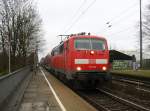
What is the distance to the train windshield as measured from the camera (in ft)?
69.9

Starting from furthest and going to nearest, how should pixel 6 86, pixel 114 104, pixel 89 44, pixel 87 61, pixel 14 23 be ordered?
pixel 14 23 < pixel 89 44 < pixel 87 61 < pixel 114 104 < pixel 6 86

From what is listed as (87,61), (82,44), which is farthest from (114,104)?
(82,44)

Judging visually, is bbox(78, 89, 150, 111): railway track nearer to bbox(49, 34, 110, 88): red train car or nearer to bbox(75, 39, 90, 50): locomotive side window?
bbox(49, 34, 110, 88): red train car

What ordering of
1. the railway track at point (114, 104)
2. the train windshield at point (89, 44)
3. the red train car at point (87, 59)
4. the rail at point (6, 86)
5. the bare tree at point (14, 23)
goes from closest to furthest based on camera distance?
1. the rail at point (6, 86)
2. the railway track at point (114, 104)
3. the red train car at point (87, 59)
4. the train windshield at point (89, 44)
5. the bare tree at point (14, 23)

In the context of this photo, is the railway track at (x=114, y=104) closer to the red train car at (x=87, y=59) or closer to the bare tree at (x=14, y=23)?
the red train car at (x=87, y=59)

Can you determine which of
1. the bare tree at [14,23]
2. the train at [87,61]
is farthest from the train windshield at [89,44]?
the bare tree at [14,23]

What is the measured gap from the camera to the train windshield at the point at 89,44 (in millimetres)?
21297

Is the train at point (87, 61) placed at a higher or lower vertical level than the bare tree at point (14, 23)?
lower

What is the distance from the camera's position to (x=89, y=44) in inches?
842

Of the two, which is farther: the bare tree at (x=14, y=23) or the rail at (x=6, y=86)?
the bare tree at (x=14, y=23)

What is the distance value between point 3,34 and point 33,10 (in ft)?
34.1

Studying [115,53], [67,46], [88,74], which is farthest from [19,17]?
[88,74]

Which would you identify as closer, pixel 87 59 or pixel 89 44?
pixel 87 59

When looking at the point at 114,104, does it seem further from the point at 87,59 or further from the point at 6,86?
the point at 87,59
